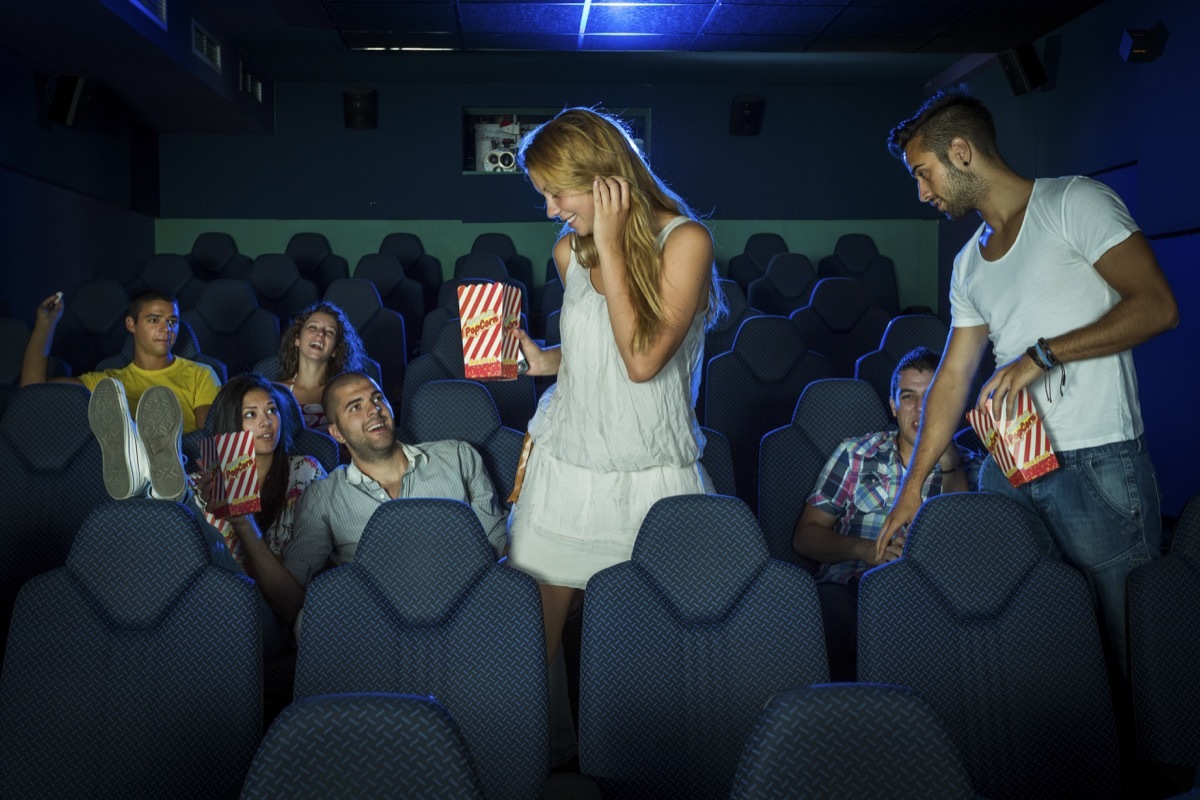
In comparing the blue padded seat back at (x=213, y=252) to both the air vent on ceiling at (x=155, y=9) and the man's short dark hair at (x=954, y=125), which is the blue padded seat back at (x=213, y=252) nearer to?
the air vent on ceiling at (x=155, y=9)

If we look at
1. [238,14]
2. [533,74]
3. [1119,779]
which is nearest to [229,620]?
[1119,779]

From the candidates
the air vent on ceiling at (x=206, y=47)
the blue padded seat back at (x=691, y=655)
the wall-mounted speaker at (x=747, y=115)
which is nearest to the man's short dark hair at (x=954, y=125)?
the blue padded seat back at (x=691, y=655)

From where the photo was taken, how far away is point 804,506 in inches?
115

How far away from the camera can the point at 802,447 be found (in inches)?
116

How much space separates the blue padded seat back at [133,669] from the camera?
5.90 ft

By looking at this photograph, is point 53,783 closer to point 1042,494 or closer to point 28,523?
point 28,523

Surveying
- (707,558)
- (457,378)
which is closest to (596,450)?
(707,558)

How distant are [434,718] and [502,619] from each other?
76cm

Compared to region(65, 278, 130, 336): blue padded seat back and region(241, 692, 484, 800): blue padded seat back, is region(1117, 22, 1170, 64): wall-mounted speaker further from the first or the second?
region(241, 692, 484, 800): blue padded seat back

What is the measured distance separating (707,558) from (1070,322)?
697mm

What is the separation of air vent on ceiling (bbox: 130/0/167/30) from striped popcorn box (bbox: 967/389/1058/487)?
17.3ft

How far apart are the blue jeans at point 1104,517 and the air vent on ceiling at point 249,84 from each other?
7.35m

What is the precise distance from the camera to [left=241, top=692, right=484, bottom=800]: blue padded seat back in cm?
105

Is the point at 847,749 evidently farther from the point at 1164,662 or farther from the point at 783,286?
the point at 783,286
